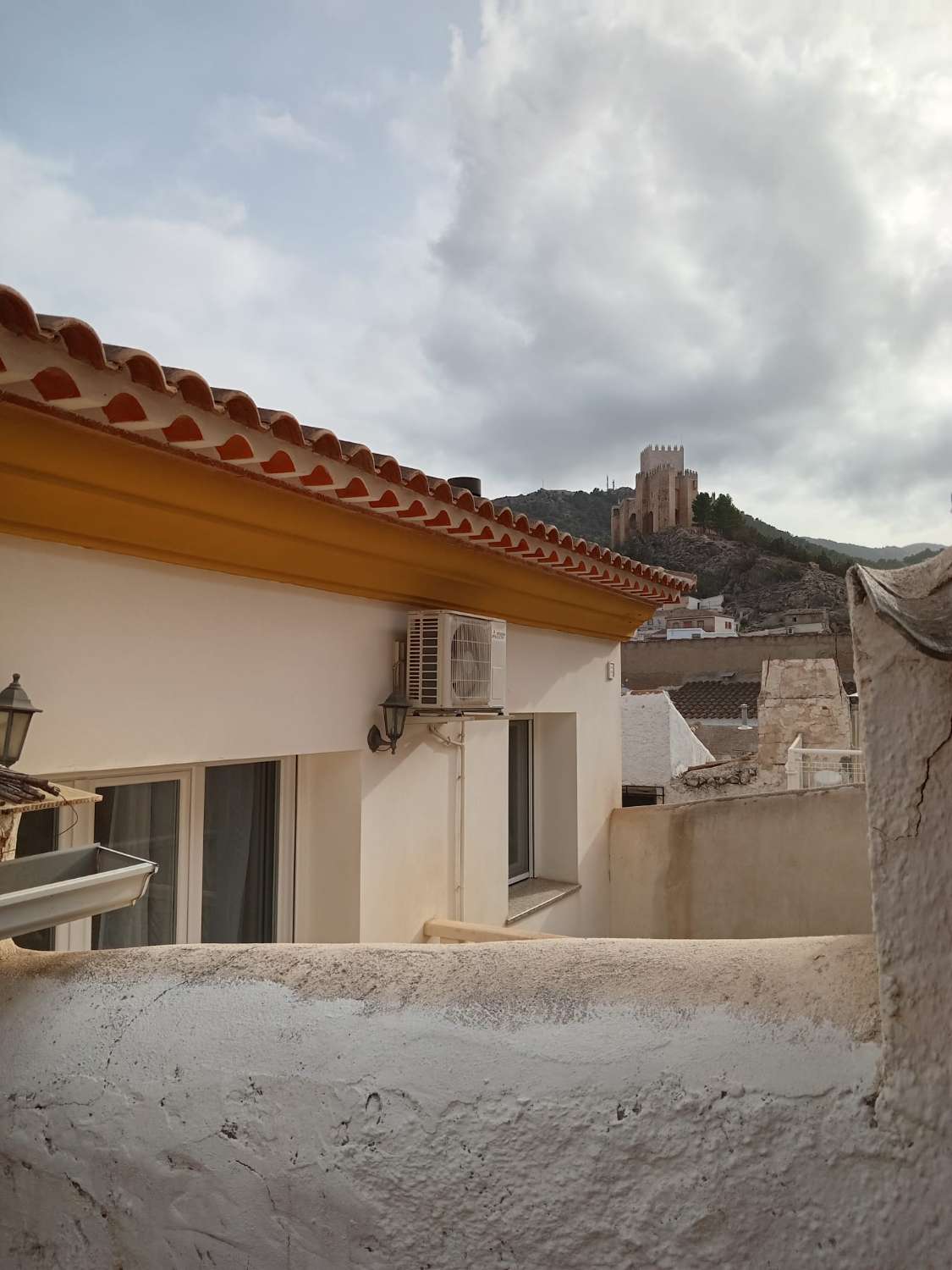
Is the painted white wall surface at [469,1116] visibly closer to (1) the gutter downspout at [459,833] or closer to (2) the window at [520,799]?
(1) the gutter downspout at [459,833]

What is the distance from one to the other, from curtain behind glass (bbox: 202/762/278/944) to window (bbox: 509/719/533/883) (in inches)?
112

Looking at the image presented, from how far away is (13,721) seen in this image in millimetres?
2277

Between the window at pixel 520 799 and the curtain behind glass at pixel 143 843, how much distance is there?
3.45 metres

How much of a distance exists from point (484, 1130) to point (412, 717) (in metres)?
3.18

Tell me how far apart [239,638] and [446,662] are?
1.27 meters

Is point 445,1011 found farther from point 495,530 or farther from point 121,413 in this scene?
point 495,530

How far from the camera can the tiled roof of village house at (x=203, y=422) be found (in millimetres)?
1994

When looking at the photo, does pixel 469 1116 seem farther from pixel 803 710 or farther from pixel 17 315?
pixel 803 710

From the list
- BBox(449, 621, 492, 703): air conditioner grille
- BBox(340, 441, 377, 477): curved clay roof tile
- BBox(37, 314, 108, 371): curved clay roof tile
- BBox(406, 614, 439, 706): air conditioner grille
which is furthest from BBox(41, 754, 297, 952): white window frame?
BBox(37, 314, 108, 371): curved clay roof tile

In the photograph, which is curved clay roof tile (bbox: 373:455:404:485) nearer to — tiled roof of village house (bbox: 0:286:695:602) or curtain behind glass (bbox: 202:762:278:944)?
tiled roof of village house (bbox: 0:286:695:602)

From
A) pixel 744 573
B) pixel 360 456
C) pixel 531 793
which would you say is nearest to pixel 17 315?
pixel 360 456

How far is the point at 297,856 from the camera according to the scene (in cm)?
409

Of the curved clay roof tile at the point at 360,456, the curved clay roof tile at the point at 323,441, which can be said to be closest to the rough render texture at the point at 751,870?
the curved clay roof tile at the point at 360,456

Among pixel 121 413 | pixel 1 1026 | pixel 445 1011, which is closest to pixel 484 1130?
pixel 445 1011
